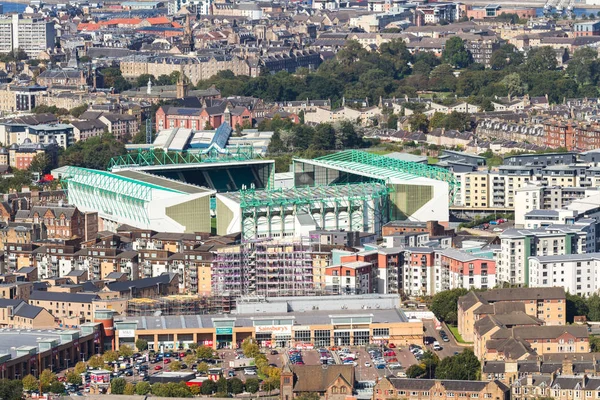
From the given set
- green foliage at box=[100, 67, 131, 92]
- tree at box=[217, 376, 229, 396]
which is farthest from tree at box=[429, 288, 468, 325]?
green foliage at box=[100, 67, 131, 92]

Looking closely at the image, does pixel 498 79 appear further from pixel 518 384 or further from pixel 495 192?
pixel 518 384

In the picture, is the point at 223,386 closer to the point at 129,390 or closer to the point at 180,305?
the point at 129,390

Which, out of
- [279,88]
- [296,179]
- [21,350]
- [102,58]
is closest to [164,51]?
[102,58]

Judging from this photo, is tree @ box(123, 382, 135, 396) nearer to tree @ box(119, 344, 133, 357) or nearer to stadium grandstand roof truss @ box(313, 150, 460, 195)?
tree @ box(119, 344, 133, 357)

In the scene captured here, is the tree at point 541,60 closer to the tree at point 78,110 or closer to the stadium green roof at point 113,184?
the tree at point 78,110

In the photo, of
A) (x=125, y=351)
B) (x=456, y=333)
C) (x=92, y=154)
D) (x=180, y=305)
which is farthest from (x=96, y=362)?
(x=92, y=154)

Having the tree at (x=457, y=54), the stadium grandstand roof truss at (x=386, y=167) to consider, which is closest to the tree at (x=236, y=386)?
the stadium grandstand roof truss at (x=386, y=167)
